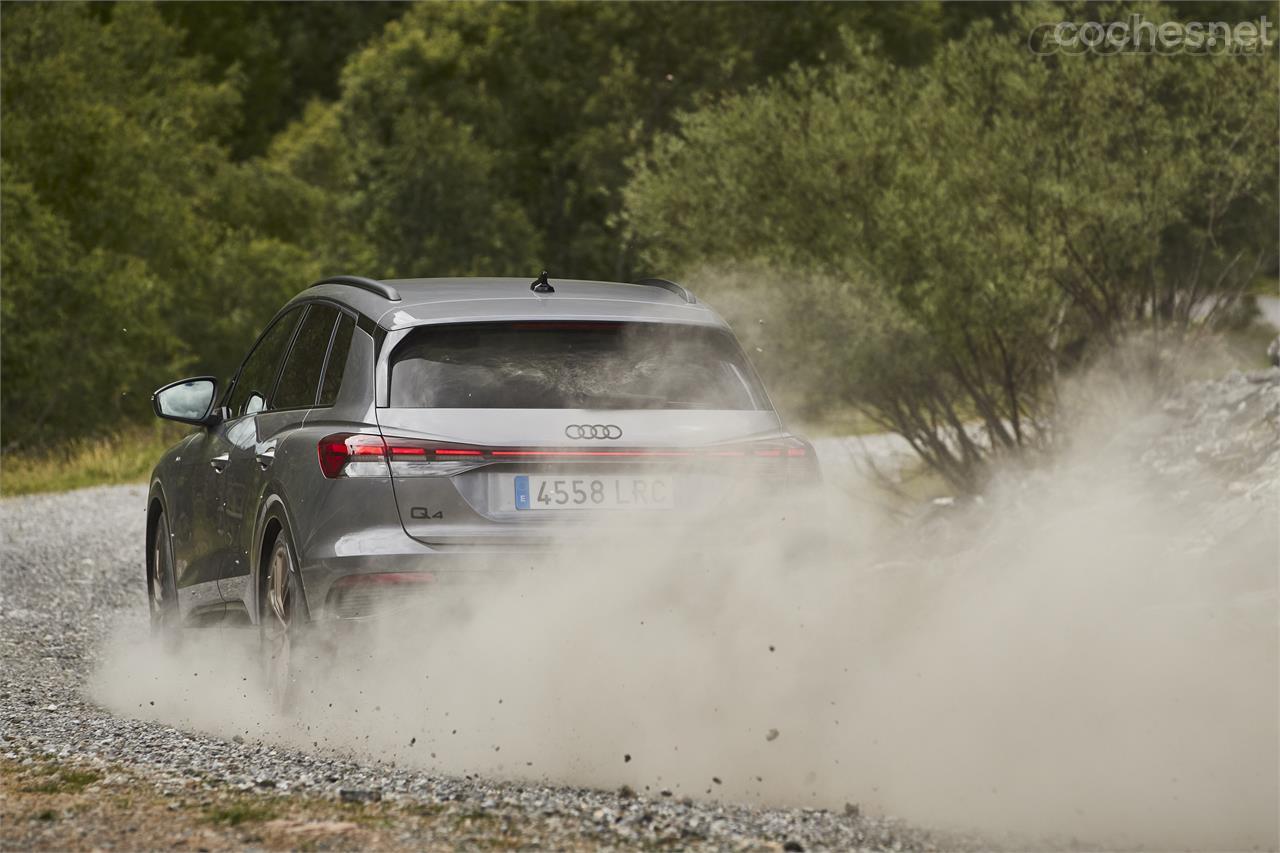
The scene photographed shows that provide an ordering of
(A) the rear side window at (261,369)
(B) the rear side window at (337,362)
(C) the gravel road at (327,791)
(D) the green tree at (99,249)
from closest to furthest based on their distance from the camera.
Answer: (C) the gravel road at (327,791)
(B) the rear side window at (337,362)
(A) the rear side window at (261,369)
(D) the green tree at (99,249)

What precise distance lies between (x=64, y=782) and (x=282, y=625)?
1193mm

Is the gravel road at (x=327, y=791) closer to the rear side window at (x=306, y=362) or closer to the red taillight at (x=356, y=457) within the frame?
the red taillight at (x=356, y=457)

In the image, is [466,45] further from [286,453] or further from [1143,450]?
[286,453]

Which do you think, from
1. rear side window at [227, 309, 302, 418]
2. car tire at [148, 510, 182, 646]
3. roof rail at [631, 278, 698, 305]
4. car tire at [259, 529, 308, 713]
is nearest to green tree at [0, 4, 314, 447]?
car tire at [148, 510, 182, 646]

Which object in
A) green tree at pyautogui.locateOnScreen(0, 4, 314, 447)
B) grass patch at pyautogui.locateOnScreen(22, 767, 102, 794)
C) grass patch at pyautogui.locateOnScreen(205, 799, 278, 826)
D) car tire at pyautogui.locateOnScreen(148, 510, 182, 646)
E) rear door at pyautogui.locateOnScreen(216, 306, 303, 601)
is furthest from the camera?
green tree at pyautogui.locateOnScreen(0, 4, 314, 447)

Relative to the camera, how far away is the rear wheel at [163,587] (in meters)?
8.62

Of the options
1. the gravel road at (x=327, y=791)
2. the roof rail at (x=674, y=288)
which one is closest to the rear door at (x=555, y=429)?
the roof rail at (x=674, y=288)

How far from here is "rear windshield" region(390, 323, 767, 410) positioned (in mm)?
6152

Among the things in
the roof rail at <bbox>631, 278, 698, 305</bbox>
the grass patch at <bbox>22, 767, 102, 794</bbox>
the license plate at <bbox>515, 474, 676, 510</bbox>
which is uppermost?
the roof rail at <bbox>631, 278, 698, 305</bbox>

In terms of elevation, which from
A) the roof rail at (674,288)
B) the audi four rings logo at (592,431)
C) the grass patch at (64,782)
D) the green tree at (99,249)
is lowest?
the grass patch at (64,782)

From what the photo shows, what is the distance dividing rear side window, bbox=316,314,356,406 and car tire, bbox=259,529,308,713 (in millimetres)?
537

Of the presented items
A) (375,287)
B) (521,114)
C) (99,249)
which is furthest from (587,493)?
(521,114)

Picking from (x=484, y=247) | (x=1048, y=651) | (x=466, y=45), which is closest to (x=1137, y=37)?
(x=1048, y=651)

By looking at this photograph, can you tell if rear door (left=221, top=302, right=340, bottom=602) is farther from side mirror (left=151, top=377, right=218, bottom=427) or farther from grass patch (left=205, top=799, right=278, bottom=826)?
→ grass patch (left=205, top=799, right=278, bottom=826)
